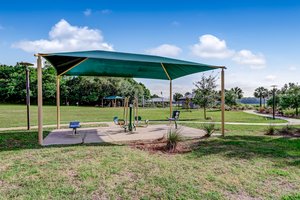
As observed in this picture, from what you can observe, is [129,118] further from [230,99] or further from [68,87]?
[68,87]

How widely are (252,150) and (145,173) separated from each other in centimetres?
317

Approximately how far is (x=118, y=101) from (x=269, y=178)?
3932 centimetres

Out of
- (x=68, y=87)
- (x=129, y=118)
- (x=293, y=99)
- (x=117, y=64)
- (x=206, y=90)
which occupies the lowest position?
(x=129, y=118)

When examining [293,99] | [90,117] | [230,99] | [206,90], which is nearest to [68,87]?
[90,117]

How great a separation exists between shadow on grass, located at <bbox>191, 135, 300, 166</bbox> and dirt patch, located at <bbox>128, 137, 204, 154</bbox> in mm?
217

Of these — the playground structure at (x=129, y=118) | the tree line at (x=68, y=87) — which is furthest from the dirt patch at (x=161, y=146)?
the tree line at (x=68, y=87)

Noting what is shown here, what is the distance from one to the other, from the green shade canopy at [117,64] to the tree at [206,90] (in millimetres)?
5319

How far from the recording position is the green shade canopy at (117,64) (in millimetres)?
6262

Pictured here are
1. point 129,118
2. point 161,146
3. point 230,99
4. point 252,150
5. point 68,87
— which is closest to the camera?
point 252,150

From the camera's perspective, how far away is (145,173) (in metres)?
3.65

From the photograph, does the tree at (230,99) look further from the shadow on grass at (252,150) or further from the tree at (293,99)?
the shadow on grass at (252,150)

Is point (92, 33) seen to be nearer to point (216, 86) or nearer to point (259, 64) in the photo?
point (216, 86)

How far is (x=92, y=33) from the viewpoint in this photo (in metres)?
11.5

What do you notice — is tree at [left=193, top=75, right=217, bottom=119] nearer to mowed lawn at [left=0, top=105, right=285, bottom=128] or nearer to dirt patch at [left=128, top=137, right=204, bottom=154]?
mowed lawn at [left=0, top=105, right=285, bottom=128]
